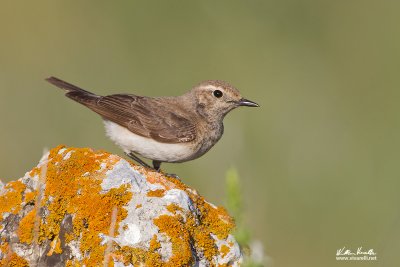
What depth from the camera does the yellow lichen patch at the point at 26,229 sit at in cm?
668

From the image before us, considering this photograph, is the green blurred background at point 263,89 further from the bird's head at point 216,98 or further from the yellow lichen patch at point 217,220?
the yellow lichen patch at point 217,220

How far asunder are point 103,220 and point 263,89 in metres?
9.05

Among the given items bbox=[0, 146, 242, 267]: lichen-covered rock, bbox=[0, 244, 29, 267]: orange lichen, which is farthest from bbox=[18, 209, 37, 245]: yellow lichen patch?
bbox=[0, 244, 29, 267]: orange lichen

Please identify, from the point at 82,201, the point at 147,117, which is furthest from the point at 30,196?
the point at 147,117

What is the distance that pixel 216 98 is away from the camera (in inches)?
406

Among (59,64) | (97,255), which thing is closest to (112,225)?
(97,255)

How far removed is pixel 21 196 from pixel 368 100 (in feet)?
31.9

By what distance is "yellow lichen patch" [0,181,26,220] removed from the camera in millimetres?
6926

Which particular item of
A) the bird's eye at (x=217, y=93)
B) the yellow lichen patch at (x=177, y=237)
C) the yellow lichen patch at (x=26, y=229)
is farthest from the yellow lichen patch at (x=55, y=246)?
the bird's eye at (x=217, y=93)

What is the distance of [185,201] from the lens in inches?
276

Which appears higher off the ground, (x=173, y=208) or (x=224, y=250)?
(x=173, y=208)

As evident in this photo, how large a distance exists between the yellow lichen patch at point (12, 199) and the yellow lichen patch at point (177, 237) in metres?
1.24

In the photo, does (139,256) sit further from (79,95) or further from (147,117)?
(79,95)

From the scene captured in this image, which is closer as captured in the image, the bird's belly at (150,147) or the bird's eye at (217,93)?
the bird's belly at (150,147)
